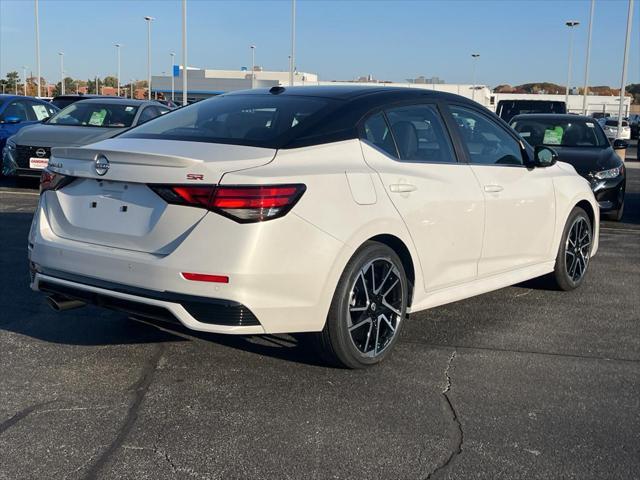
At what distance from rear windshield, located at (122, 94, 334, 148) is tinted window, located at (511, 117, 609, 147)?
736 cm

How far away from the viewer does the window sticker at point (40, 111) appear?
14.4 m

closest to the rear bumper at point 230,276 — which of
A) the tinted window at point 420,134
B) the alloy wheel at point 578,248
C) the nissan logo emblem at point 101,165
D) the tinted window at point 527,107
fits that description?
the nissan logo emblem at point 101,165

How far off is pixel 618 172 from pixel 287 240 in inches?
317

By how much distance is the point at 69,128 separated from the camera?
1193 cm

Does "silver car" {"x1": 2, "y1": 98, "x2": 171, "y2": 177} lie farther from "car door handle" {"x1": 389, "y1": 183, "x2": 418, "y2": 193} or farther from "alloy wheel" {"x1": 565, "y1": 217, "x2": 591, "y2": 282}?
"car door handle" {"x1": 389, "y1": 183, "x2": 418, "y2": 193}

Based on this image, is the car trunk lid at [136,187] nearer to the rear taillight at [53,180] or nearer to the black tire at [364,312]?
the rear taillight at [53,180]

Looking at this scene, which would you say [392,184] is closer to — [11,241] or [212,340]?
[212,340]

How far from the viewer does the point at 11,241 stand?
800 cm

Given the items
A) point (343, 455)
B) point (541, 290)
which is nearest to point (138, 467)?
point (343, 455)

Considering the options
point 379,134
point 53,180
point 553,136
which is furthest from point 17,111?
point 379,134

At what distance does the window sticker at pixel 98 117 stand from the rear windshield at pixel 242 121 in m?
7.70

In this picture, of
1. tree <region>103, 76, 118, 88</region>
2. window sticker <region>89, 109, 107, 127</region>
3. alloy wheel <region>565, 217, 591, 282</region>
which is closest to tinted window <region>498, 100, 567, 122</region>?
window sticker <region>89, 109, 107, 127</region>

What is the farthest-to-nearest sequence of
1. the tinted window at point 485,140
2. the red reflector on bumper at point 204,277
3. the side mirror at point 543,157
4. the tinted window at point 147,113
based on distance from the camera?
the tinted window at point 147,113
the side mirror at point 543,157
the tinted window at point 485,140
the red reflector on bumper at point 204,277

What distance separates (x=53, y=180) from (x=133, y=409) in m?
1.47
